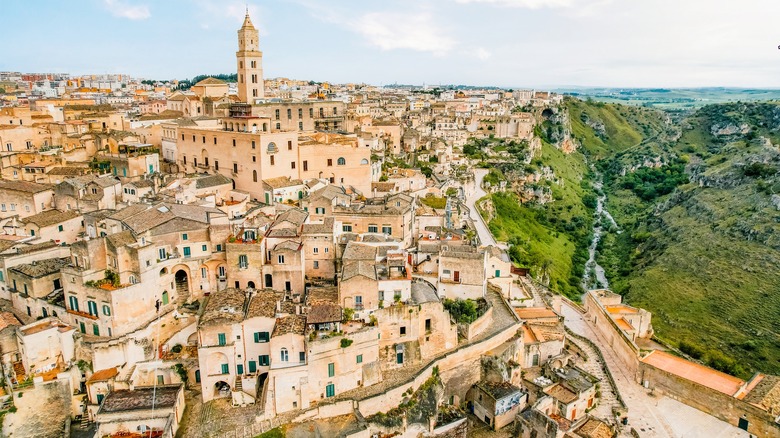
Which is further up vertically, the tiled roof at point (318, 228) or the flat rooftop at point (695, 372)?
the tiled roof at point (318, 228)

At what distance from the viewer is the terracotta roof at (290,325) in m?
22.7

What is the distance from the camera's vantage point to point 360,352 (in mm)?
24016

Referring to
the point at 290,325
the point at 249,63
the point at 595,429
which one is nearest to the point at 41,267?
the point at 290,325

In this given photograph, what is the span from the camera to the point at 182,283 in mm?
28406

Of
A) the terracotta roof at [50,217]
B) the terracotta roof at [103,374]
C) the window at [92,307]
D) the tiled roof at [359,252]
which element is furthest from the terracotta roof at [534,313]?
the terracotta roof at [50,217]

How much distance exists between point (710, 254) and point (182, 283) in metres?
51.2

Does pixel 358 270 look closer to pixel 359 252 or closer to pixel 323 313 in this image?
pixel 323 313

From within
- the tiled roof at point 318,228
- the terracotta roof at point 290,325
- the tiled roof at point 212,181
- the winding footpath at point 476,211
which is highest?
the tiled roof at point 212,181

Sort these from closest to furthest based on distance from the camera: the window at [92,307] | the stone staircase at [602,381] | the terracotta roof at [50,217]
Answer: the window at [92,307]
the stone staircase at [602,381]
the terracotta roof at [50,217]

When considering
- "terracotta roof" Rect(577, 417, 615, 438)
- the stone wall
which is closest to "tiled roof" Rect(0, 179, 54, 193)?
"terracotta roof" Rect(577, 417, 615, 438)

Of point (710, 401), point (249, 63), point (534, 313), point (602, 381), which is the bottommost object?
point (602, 381)

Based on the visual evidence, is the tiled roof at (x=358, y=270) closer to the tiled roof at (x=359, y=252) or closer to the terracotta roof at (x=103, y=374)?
the tiled roof at (x=359, y=252)

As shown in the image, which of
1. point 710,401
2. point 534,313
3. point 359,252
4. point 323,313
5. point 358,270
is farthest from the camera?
point 534,313

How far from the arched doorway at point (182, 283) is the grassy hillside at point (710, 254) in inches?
1292
